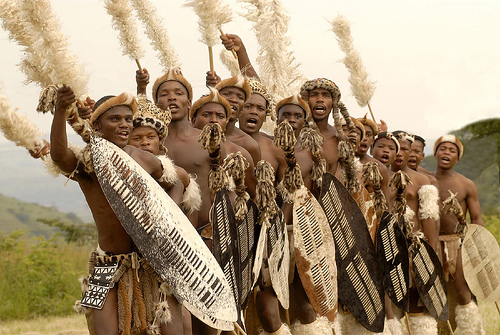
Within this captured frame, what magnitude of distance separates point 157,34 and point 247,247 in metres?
1.99

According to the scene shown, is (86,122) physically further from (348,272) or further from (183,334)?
(348,272)

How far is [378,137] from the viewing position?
8117 mm

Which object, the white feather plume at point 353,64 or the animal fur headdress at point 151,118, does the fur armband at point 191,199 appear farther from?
the white feather plume at point 353,64

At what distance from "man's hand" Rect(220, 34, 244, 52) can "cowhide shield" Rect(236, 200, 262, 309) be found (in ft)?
5.59

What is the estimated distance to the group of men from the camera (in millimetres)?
4703

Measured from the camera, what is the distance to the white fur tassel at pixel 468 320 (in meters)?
8.28

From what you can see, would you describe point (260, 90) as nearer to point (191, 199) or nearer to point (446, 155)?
point (191, 199)

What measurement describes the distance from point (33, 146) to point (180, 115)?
1313mm

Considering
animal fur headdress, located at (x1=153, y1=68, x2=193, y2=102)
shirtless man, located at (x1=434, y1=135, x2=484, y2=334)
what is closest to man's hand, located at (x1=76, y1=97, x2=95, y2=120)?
animal fur headdress, located at (x1=153, y1=68, x2=193, y2=102)

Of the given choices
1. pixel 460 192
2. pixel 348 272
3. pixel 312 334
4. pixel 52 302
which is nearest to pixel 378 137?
pixel 460 192

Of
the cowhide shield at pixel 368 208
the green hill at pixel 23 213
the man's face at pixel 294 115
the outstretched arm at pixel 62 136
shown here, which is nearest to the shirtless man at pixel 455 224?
the cowhide shield at pixel 368 208

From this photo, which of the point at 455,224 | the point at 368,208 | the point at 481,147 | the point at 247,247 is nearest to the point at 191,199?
the point at 247,247

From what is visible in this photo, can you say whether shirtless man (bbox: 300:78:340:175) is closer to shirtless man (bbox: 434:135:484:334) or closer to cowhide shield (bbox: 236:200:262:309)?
cowhide shield (bbox: 236:200:262:309)

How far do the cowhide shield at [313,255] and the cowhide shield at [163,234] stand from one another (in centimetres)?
170
